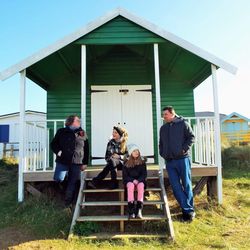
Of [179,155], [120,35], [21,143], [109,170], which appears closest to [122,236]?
[109,170]

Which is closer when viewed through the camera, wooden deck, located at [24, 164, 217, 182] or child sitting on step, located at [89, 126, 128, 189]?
child sitting on step, located at [89, 126, 128, 189]

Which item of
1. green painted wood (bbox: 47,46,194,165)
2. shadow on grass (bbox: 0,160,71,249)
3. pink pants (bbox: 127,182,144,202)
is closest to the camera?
shadow on grass (bbox: 0,160,71,249)

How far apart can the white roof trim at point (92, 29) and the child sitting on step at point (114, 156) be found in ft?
6.87

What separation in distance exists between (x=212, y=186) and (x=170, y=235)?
2.34 metres

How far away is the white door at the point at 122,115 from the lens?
779 centimetres

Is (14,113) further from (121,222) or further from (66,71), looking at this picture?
(121,222)

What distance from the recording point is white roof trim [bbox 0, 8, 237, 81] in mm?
5969

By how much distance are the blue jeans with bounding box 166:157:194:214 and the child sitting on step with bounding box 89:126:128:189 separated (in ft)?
3.03

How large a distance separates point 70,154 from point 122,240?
5.55 feet

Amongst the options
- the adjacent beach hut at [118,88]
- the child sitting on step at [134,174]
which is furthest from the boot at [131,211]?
the adjacent beach hut at [118,88]

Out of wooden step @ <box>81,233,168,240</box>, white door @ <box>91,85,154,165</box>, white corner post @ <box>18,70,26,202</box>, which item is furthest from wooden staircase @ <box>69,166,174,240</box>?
white door @ <box>91,85,154,165</box>

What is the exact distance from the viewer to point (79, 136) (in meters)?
5.24

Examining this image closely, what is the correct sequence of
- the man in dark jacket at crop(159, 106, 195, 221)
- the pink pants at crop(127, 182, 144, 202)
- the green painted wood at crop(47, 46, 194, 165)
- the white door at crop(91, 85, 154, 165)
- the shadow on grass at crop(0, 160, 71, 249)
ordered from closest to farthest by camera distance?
1. the shadow on grass at crop(0, 160, 71, 249)
2. the pink pants at crop(127, 182, 144, 202)
3. the man in dark jacket at crop(159, 106, 195, 221)
4. the white door at crop(91, 85, 154, 165)
5. the green painted wood at crop(47, 46, 194, 165)

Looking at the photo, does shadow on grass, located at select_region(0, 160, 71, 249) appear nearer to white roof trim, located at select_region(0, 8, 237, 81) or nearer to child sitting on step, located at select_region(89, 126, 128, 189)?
child sitting on step, located at select_region(89, 126, 128, 189)
